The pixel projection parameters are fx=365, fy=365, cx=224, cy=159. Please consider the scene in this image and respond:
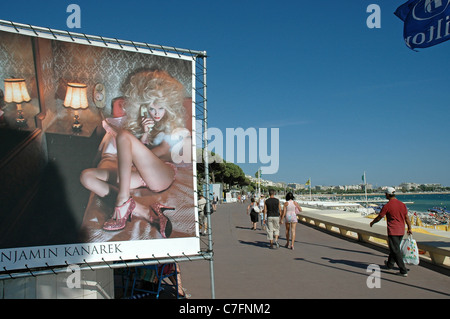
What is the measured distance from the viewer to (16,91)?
4.11 meters

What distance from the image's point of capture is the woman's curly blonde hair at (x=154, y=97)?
193 inches

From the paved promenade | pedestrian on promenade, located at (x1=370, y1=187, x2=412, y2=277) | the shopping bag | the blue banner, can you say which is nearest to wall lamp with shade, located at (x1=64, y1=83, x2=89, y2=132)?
the paved promenade

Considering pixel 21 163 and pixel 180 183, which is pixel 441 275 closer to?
pixel 180 183

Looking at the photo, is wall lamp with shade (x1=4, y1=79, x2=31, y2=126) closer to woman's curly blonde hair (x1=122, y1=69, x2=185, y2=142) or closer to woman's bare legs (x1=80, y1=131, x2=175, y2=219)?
woman's bare legs (x1=80, y1=131, x2=175, y2=219)

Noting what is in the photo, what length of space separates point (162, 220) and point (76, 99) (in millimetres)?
1927

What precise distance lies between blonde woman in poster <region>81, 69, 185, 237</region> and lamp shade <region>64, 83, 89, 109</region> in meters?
0.42

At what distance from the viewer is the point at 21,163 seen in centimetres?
410

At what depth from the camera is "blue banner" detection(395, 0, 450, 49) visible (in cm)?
736

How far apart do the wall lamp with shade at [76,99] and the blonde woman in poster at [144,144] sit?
0.37 meters

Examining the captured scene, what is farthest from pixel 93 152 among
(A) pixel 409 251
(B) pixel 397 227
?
(A) pixel 409 251

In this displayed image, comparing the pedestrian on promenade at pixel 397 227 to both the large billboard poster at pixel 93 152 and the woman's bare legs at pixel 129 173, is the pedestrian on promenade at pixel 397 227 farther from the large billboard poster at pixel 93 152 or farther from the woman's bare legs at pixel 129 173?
the woman's bare legs at pixel 129 173

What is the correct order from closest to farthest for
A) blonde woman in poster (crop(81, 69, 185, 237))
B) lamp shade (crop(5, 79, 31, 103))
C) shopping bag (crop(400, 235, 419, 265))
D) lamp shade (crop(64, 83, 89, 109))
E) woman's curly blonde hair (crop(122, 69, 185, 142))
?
1. lamp shade (crop(5, 79, 31, 103))
2. lamp shade (crop(64, 83, 89, 109))
3. blonde woman in poster (crop(81, 69, 185, 237))
4. woman's curly blonde hair (crop(122, 69, 185, 142))
5. shopping bag (crop(400, 235, 419, 265))

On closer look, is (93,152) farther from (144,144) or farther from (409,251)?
(409,251)

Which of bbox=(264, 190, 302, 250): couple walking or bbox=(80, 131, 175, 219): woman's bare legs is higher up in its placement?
bbox=(80, 131, 175, 219): woman's bare legs
